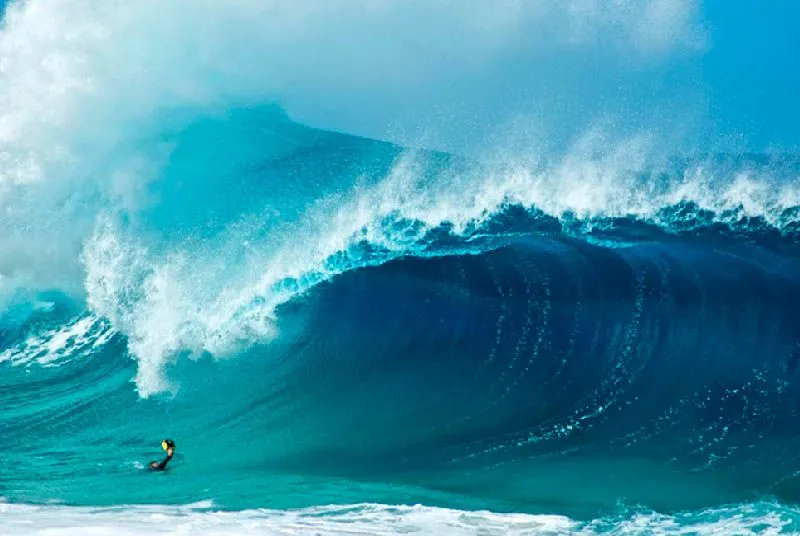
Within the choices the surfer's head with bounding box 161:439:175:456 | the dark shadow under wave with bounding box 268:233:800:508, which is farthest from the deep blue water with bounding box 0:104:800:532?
the surfer's head with bounding box 161:439:175:456

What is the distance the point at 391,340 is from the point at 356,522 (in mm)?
3848

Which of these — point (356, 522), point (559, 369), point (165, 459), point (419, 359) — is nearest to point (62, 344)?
point (165, 459)

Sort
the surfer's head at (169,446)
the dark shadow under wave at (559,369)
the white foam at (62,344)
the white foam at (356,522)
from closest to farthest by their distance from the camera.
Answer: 1. the white foam at (356,522)
2. the dark shadow under wave at (559,369)
3. the surfer's head at (169,446)
4. the white foam at (62,344)

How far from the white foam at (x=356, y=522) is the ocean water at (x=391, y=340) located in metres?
0.03

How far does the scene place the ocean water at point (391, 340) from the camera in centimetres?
733

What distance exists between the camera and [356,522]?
22.1 ft

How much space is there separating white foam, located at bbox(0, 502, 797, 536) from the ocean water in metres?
0.03

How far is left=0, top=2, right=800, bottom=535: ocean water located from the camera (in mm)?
7328

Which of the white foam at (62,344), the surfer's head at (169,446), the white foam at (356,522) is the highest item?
the white foam at (62,344)

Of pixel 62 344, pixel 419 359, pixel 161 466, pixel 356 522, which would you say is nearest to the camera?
pixel 356 522

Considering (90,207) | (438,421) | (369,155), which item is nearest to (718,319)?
(438,421)

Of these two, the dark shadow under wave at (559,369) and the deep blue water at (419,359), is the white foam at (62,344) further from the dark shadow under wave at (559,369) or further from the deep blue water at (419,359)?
the dark shadow under wave at (559,369)

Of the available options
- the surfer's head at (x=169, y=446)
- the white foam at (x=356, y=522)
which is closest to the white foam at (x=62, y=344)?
the surfer's head at (x=169, y=446)

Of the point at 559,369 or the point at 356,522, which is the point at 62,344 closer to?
the point at 356,522
